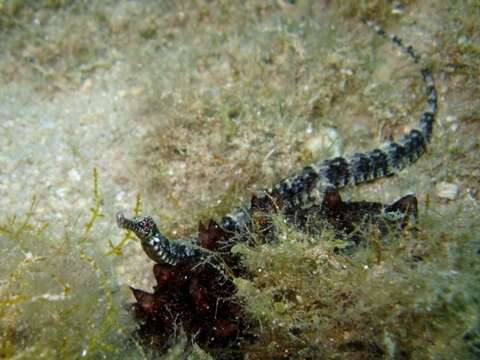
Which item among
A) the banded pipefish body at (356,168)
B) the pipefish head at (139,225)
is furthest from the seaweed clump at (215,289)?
the banded pipefish body at (356,168)

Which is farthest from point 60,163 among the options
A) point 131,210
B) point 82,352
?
point 82,352

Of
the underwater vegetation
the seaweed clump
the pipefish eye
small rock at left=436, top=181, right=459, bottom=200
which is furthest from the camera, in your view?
small rock at left=436, top=181, right=459, bottom=200

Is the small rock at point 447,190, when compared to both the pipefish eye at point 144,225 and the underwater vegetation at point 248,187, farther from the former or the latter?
the pipefish eye at point 144,225

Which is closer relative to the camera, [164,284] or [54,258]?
[164,284]

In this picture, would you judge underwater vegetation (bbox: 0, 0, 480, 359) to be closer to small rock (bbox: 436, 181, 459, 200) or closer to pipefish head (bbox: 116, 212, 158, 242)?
small rock (bbox: 436, 181, 459, 200)

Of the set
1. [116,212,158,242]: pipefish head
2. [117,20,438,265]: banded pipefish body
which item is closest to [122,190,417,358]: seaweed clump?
[116,212,158,242]: pipefish head

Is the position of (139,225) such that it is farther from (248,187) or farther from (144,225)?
(248,187)

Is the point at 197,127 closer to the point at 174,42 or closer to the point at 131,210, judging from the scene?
the point at 131,210

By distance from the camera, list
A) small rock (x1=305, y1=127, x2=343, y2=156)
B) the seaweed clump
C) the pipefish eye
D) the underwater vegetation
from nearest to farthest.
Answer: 1. the underwater vegetation
2. the seaweed clump
3. the pipefish eye
4. small rock (x1=305, y1=127, x2=343, y2=156)
